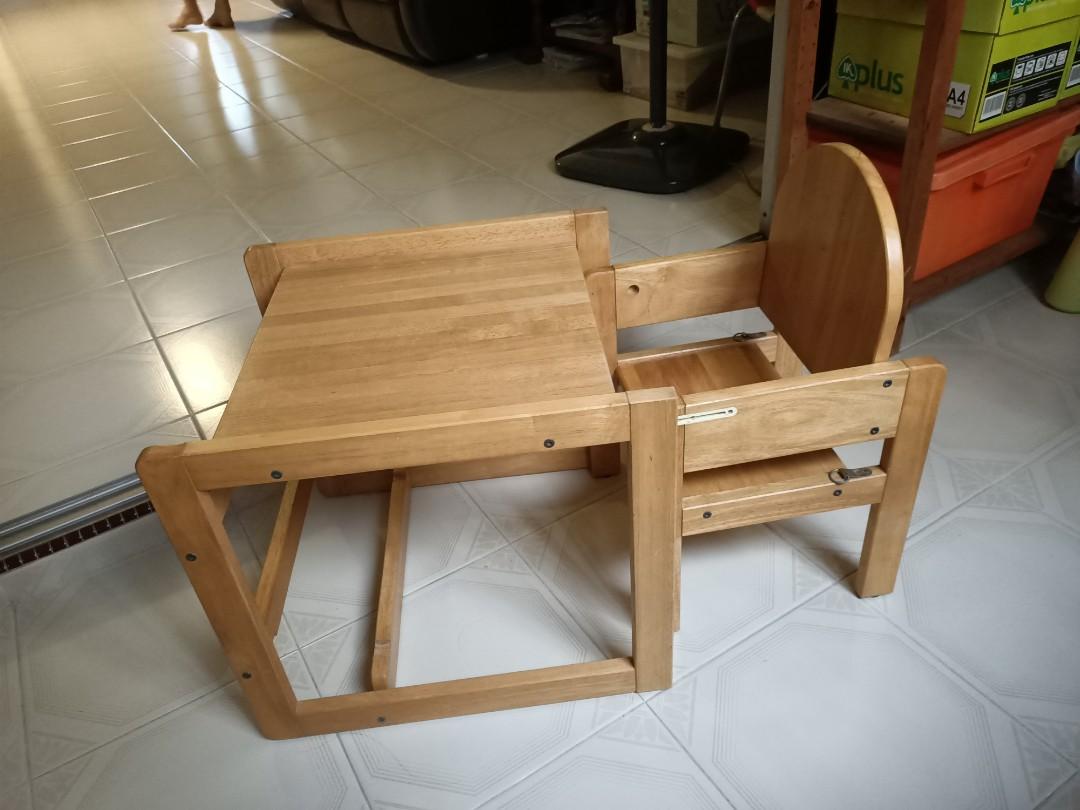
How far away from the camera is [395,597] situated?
95 cm

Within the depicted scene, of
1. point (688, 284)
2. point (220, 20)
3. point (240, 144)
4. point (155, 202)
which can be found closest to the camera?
point (688, 284)

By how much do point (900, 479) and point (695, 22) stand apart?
5.85ft

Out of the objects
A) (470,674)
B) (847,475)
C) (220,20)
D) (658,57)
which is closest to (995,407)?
(847,475)

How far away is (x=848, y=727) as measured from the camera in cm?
80

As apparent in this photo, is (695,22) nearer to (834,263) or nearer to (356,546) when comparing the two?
(834,263)

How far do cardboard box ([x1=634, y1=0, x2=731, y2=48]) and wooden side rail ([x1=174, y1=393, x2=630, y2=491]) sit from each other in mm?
1901

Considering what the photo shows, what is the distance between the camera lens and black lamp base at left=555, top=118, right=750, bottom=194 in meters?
1.78

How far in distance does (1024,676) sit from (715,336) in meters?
0.72

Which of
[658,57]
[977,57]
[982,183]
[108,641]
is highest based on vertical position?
[977,57]

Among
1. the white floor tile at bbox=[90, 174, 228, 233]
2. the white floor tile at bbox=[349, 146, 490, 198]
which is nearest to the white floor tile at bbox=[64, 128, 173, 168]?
the white floor tile at bbox=[90, 174, 228, 233]

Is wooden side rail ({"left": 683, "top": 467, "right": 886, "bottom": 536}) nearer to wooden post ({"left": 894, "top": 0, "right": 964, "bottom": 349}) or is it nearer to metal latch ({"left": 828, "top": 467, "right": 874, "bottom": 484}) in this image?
metal latch ({"left": 828, "top": 467, "right": 874, "bottom": 484})

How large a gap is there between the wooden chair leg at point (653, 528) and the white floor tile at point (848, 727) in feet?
0.21

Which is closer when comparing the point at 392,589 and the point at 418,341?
the point at 418,341

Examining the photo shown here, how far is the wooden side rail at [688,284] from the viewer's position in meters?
1.00
